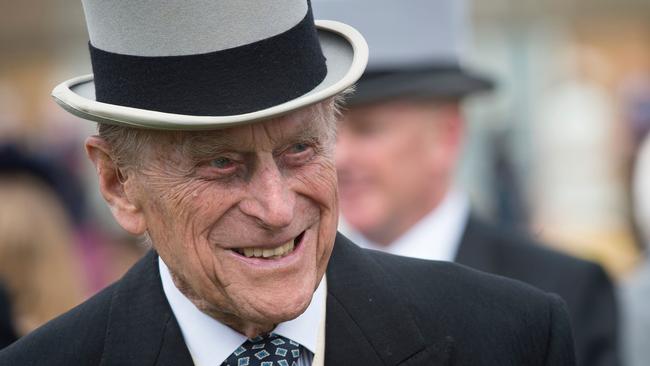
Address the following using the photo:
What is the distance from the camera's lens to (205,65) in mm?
3477

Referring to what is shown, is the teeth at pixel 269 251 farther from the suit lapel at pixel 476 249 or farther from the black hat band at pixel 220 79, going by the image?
the suit lapel at pixel 476 249

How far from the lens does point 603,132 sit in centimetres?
2078

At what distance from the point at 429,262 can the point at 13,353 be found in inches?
45.6

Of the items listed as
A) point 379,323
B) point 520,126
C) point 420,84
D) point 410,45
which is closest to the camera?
point 379,323

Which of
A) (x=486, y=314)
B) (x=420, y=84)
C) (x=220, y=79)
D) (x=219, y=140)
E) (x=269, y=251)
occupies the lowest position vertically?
(x=420, y=84)

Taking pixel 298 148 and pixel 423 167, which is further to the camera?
pixel 423 167

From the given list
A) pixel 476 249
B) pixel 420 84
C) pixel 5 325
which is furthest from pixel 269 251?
pixel 420 84

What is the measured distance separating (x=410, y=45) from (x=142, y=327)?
11.9ft

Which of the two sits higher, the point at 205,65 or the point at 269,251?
the point at 205,65

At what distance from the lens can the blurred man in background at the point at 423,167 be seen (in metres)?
6.25

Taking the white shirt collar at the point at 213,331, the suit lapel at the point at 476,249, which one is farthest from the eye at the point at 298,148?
the suit lapel at the point at 476,249

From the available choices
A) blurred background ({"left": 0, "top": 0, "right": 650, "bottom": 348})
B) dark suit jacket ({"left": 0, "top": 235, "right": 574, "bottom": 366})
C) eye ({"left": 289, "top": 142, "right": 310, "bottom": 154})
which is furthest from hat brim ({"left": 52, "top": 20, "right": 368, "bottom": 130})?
blurred background ({"left": 0, "top": 0, "right": 650, "bottom": 348})

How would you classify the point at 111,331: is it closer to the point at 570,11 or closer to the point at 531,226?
the point at 531,226

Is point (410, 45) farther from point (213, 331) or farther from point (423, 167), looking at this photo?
point (213, 331)
